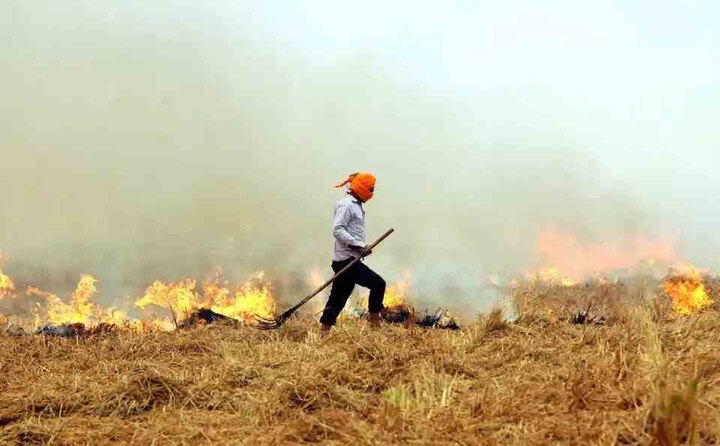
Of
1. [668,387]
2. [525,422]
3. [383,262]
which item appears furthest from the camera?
[383,262]

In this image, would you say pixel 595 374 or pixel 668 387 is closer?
pixel 668 387

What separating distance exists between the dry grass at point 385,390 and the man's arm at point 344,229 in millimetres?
1282

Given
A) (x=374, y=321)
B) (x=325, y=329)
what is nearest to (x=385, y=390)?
(x=325, y=329)

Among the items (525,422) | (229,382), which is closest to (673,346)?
(525,422)

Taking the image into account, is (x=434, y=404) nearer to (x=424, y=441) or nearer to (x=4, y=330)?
(x=424, y=441)

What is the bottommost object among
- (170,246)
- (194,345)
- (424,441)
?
(424,441)

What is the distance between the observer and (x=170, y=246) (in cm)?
1934

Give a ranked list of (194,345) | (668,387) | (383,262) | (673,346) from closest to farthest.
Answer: (668,387) < (673,346) < (194,345) < (383,262)

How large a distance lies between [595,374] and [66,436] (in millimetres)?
3122

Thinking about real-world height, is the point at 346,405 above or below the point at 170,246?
below

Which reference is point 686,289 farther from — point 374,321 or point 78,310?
point 78,310

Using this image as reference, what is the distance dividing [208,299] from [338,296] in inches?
259

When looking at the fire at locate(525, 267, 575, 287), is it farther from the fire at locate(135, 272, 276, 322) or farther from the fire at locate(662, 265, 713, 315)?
the fire at locate(135, 272, 276, 322)

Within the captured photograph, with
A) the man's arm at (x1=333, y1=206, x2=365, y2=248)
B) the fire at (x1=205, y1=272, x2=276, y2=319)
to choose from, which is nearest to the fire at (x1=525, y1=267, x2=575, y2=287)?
the fire at (x1=205, y1=272, x2=276, y2=319)
